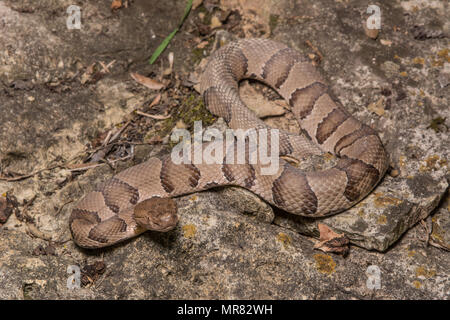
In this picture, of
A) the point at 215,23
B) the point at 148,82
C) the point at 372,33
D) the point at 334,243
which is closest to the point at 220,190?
the point at 334,243

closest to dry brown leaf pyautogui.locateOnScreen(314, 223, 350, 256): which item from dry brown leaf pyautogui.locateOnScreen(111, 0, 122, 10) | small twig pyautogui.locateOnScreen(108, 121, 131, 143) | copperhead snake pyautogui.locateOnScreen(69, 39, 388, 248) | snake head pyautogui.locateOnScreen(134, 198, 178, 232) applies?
copperhead snake pyautogui.locateOnScreen(69, 39, 388, 248)

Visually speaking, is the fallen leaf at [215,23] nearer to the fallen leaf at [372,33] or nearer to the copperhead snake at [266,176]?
the copperhead snake at [266,176]

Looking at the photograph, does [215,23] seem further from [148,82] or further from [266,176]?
[266,176]

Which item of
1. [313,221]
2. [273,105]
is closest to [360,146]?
[313,221]

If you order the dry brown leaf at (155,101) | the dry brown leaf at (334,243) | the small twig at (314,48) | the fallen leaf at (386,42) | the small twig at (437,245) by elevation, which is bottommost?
the dry brown leaf at (334,243)

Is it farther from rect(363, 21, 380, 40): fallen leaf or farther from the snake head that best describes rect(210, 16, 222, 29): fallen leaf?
the snake head

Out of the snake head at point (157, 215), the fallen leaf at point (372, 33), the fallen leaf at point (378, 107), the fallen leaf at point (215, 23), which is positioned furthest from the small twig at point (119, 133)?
the fallen leaf at point (372, 33)

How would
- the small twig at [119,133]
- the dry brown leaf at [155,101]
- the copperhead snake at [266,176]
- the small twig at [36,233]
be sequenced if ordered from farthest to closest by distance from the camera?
1. the dry brown leaf at [155,101]
2. the small twig at [119,133]
3. the small twig at [36,233]
4. the copperhead snake at [266,176]

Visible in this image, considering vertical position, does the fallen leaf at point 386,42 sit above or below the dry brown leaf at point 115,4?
above
